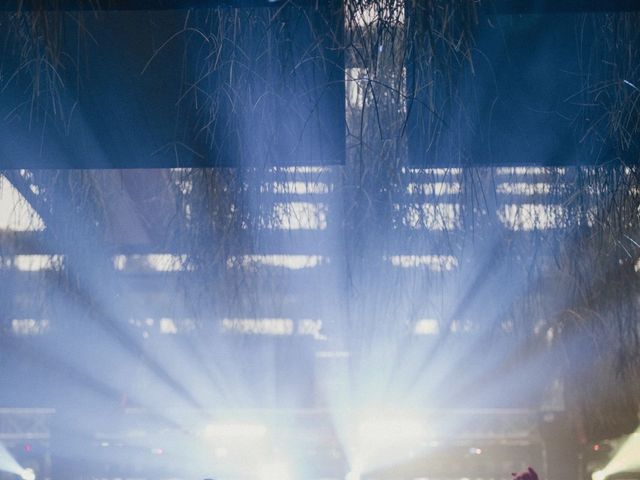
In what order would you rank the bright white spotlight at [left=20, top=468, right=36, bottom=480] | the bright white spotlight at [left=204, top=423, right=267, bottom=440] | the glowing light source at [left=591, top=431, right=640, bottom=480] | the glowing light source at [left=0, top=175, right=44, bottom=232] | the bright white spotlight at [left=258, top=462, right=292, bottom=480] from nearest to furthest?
1. the glowing light source at [left=0, top=175, right=44, bottom=232]
2. the glowing light source at [left=591, top=431, right=640, bottom=480]
3. the bright white spotlight at [left=20, top=468, right=36, bottom=480]
4. the bright white spotlight at [left=204, top=423, right=267, bottom=440]
5. the bright white spotlight at [left=258, top=462, right=292, bottom=480]

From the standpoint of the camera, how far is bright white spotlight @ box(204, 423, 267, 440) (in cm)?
957

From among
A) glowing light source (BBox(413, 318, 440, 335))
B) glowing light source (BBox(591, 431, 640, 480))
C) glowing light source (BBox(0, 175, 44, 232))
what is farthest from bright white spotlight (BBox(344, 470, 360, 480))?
glowing light source (BBox(0, 175, 44, 232))

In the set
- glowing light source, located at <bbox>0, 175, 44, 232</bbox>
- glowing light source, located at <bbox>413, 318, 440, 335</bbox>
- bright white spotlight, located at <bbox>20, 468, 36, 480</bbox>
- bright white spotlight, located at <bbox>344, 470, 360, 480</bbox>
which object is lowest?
bright white spotlight, located at <bbox>344, 470, 360, 480</bbox>

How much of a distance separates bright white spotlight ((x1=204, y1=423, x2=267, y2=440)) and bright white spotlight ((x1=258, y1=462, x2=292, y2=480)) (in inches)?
17.8

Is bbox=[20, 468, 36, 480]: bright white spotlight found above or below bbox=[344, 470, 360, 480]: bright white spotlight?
above

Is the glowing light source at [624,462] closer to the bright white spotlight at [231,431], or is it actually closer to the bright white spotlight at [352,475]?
the bright white spotlight at [352,475]

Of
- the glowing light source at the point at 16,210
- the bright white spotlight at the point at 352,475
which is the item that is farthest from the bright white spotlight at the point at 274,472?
the glowing light source at the point at 16,210

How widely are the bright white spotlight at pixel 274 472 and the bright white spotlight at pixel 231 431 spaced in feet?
1.48

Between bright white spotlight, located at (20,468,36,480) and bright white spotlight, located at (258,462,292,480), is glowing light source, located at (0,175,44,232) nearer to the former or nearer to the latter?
bright white spotlight, located at (20,468,36,480)

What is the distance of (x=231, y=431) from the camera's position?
31.5ft

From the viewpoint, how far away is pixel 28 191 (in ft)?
7.75

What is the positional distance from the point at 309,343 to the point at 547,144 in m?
8.50

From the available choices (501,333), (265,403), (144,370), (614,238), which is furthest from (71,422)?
(614,238)

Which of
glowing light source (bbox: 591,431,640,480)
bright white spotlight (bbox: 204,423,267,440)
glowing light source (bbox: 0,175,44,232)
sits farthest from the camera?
bright white spotlight (bbox: 204,423,267,440)
